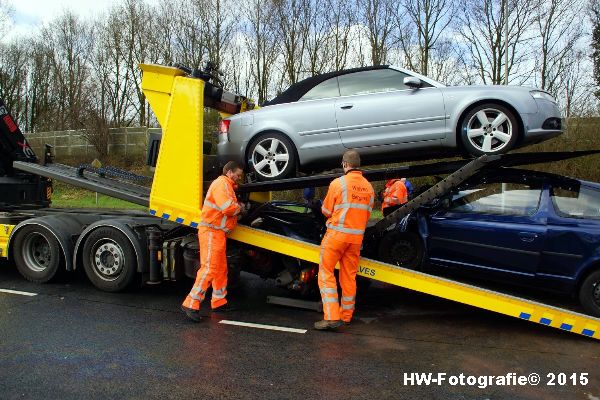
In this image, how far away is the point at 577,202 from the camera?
5.20 metres

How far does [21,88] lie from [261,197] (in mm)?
37365

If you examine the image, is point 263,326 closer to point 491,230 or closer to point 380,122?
point 380,122

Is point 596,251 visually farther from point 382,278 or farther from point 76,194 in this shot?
point 76,194

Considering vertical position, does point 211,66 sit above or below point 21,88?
below

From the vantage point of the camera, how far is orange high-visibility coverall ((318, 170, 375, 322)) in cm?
491

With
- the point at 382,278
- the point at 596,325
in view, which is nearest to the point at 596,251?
the point at 596,325

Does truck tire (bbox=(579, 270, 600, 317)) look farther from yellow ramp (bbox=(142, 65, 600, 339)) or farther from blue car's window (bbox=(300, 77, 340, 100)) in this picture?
blue car's window (bbox=(300, 77, 340, 100))

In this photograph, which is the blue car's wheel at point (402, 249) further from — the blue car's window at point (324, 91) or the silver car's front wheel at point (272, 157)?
the blue car's window at point (324, 91)

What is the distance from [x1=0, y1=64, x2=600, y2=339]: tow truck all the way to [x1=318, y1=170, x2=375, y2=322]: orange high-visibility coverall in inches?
11.0

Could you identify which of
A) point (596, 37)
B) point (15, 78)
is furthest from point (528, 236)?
point (15, 78)

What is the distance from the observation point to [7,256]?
6.78 meters

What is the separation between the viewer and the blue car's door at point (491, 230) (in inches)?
204

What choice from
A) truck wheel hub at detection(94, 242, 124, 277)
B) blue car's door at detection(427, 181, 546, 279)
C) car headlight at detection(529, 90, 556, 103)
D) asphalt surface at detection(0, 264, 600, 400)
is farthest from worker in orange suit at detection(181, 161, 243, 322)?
car headlight at detection(529, 90, 556, 103)

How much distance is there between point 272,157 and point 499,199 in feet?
8.54
